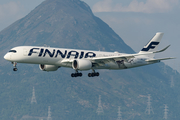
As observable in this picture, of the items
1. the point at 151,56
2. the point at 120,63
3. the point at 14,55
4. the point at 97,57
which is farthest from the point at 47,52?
the point at 151,56

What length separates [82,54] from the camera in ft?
271

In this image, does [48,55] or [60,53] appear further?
[60,53]

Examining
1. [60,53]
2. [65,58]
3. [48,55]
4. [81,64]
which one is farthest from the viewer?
[65,58]

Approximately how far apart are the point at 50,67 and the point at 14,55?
479 inches

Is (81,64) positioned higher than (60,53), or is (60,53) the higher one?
(60,53)

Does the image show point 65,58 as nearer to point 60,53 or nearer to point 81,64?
point 60,53

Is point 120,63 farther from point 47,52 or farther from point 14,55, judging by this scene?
point 14,55

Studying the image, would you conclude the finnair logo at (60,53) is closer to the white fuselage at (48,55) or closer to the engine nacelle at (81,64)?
the white fuselage at (48,55)

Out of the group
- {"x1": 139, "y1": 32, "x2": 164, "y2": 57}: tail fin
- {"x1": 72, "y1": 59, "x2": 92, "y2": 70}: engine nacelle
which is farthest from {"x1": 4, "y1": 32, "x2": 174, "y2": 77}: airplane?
{"x1": 139, "y1": 32, "x2": 164, "y2": 57}: tail fin

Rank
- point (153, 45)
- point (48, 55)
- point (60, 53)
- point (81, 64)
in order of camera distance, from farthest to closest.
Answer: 1. point (153, 45)
2. point (60, 53)
3. point (81, 64)
4. point (48, 55)

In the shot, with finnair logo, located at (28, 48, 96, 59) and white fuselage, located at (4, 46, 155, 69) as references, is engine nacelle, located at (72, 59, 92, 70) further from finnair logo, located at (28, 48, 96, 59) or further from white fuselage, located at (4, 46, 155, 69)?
finnair logo, located at (28, 48, 96, 59)

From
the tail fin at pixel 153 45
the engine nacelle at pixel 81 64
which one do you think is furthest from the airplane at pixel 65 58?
the tail fin at pixel 153 45

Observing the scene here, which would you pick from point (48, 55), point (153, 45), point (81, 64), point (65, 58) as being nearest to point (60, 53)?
point (65, 58)

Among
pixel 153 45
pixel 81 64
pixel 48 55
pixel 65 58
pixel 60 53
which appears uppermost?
pixel 153 45
